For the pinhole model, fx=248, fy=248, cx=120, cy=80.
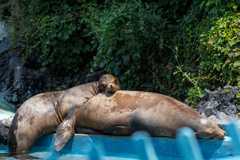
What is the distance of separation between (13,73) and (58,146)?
449 cm

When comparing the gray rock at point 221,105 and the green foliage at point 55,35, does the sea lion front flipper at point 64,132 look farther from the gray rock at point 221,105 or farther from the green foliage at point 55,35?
the green foliage at point 55,35

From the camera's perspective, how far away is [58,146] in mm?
2783

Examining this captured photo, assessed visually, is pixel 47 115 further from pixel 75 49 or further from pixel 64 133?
pixel 75 49

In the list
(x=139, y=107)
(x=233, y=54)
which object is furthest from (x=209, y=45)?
(x=139, y=107)

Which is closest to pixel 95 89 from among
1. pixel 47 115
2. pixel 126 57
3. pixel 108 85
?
pixel 108 85

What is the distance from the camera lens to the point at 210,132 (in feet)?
7.20

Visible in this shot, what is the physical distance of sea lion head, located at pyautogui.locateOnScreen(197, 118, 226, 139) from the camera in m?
2.18

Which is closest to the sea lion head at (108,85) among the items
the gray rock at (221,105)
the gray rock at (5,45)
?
the gray rock at (221,105)

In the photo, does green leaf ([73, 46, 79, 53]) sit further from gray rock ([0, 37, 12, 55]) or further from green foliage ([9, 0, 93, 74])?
gray rock ([0, 37, 12, 55])

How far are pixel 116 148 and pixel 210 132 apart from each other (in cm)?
100

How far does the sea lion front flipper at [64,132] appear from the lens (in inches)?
110

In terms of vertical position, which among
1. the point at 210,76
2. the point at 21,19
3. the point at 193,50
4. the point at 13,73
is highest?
the point at 21,19

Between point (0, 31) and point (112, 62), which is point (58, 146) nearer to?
point (112, 62)

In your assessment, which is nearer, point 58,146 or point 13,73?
point 58,146
